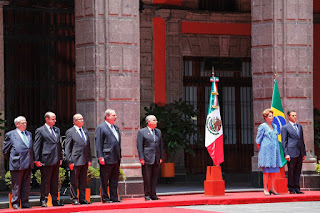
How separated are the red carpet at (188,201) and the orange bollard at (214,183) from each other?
181mm

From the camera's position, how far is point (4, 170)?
22.0 m

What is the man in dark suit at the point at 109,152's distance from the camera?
17609 millimetres

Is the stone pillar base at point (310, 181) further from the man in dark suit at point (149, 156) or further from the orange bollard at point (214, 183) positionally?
the man in dark suit at point (149, 156)

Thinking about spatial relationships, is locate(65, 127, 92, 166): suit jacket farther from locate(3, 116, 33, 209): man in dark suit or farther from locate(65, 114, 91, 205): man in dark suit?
locate(3, 116, 33, 209): man in dark suit

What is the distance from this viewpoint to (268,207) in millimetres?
17047

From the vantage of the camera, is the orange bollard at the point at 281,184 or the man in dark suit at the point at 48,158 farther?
the orange bollard at the point at 281,184

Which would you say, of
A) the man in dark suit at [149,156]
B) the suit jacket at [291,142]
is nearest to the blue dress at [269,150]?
the suit jacket at [291,142]

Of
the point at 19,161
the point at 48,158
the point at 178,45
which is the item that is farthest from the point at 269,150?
the point at 178,45

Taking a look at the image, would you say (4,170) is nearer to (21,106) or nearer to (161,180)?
(21,106)

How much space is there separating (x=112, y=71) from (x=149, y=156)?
2.48 m

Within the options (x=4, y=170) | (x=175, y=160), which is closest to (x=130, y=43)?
(x=4, y=170)

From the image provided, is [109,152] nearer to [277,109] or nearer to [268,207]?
[268,207]

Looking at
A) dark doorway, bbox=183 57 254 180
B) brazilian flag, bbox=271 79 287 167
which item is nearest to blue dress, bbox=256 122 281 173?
brazilian flag, bbox=271 79 287 167

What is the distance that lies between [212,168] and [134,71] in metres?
2.87
